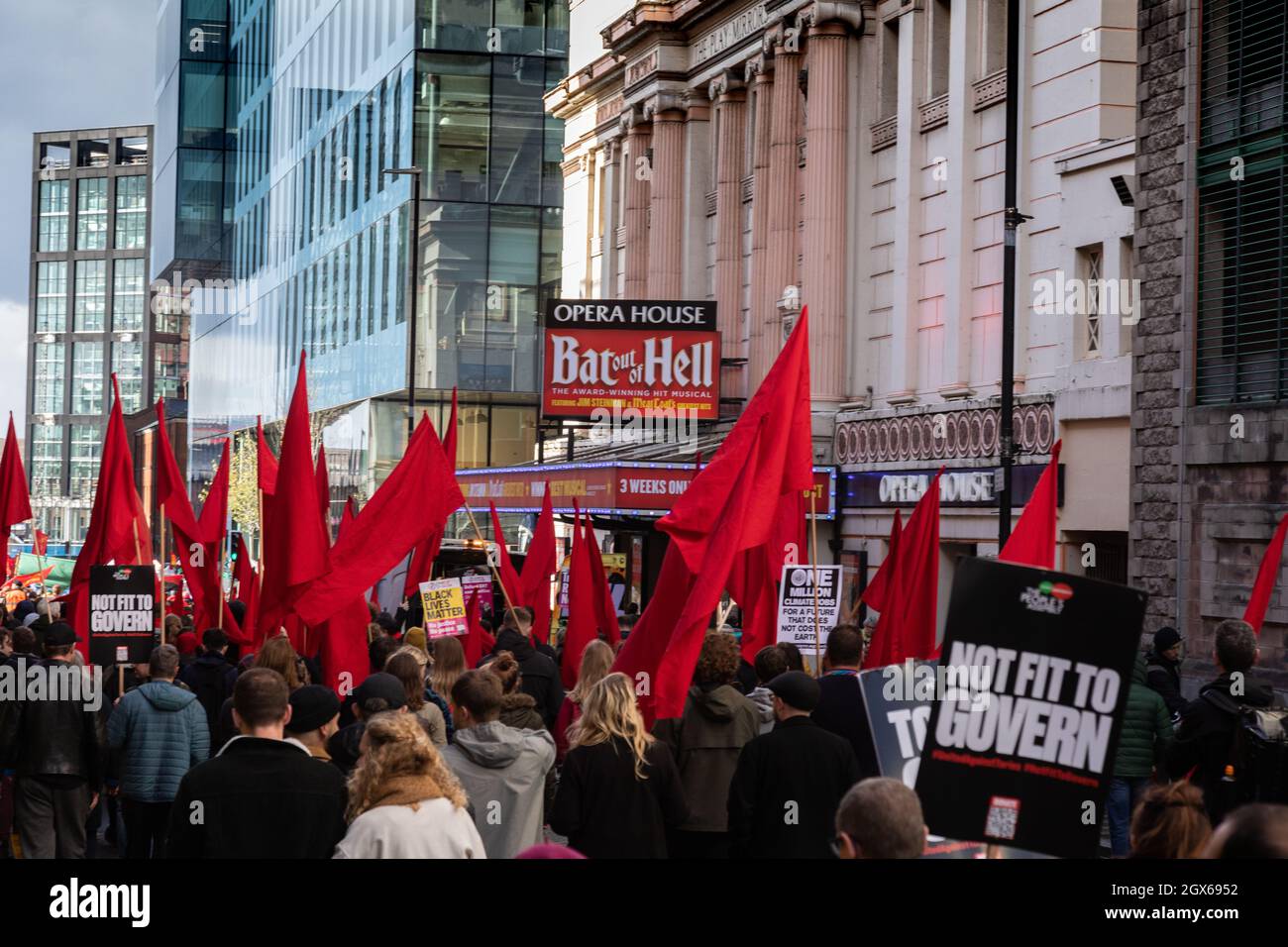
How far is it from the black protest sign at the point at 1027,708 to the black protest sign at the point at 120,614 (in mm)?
10940

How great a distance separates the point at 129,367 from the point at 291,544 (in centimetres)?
19068

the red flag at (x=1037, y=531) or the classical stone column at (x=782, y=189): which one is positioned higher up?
the classical stone column at (x=782, y=189)

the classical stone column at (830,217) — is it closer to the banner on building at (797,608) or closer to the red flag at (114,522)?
the red flag at (114,522)

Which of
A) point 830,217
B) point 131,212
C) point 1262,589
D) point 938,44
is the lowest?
point 1262,589

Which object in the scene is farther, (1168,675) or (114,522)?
(114,522)

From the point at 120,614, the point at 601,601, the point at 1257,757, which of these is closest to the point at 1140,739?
the point at 1257,757

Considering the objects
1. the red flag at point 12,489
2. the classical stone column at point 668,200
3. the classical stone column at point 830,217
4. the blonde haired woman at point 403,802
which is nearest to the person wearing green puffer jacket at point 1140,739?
the blonde haired woman at point 403,802

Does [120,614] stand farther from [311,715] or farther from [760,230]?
[760,230]

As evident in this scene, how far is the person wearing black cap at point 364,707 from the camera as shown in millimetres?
9242

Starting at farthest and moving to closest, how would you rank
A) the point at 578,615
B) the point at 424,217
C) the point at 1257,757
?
the point at 424,217 → the point at 578,615 → the point at 1257,757

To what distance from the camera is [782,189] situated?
37.0 meters

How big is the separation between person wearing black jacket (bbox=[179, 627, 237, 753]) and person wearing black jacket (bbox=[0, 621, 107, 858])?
1.61m

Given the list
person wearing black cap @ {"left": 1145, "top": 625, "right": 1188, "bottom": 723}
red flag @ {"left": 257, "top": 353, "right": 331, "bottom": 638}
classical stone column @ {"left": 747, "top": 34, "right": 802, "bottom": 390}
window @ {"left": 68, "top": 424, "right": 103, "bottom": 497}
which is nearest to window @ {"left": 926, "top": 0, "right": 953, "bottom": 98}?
classical stone column @ {"left": 747, "top": 34, "right": 802, "bottom": 390}

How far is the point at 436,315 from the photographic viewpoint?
181 ft
